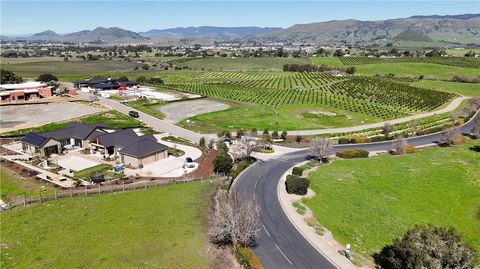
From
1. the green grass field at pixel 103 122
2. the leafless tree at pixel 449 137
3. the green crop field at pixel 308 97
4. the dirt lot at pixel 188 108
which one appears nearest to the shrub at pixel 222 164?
the green crop field at pixel 308 97

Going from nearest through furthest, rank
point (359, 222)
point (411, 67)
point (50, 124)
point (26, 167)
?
point (359, 222)
point (26, 167)
point (50, 124)
point (411, 67)

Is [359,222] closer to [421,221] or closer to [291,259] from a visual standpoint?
[421,221]

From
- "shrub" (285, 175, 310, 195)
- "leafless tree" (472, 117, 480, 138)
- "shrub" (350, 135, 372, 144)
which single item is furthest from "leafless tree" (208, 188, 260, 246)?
"leafless tree" (472, 117, 480, 138)

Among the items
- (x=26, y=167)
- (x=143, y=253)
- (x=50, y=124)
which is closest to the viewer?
(x=143, y=253)

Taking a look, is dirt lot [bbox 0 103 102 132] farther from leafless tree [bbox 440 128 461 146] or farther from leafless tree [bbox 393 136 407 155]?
leafless tree [bbox 440 128 461 146]

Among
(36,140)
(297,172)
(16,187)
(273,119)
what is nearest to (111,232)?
(16,187)

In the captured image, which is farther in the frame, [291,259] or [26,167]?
[26,167]

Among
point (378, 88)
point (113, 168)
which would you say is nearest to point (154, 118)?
point (113, 168)

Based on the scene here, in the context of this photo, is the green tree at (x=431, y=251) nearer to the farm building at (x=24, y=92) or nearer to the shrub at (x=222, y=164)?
the shrub at (x=222, y=164)
